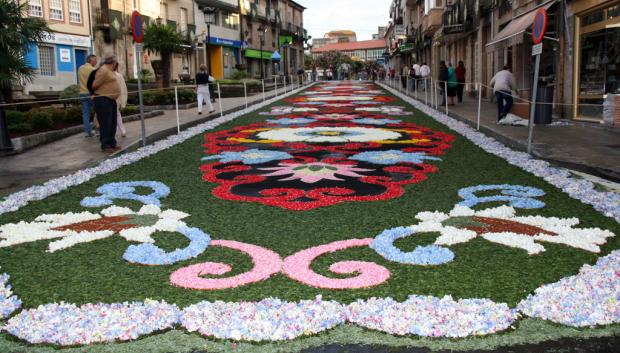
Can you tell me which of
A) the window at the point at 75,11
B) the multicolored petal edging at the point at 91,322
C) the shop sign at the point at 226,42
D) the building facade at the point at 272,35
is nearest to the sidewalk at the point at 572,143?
the multicolored petal edging at the point at 91,322

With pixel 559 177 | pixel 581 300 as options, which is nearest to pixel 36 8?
pixel 559 177

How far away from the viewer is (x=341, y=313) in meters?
2.97

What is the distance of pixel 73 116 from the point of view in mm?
13258

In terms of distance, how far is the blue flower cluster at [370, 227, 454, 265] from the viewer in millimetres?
3740

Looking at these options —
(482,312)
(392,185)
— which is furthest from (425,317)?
(392,185)

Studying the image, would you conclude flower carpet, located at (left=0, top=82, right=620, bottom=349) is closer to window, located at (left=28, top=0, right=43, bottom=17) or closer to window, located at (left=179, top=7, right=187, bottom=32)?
window, located at (left=28, top=0, right=43, bottom=17)

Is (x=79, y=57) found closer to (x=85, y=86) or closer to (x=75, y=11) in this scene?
(x=75, y=11)

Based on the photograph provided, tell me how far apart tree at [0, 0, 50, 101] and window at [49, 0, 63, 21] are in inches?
799

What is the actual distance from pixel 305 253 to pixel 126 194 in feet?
9.16

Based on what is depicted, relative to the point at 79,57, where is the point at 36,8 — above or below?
above

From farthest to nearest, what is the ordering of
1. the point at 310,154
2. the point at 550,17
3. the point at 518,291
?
1. the point at 550,17
2. the point at 310,154
3. the point at 518,291

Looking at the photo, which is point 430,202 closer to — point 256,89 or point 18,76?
point 18,76

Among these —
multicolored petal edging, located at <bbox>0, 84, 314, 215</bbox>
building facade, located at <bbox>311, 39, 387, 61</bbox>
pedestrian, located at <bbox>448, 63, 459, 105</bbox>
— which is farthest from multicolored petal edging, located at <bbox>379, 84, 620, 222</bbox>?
building facade, located at <bbox>311, 39, 387, 61</bbox>

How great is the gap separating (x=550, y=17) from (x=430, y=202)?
12637 millimetres
